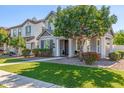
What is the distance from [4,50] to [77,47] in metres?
18.5

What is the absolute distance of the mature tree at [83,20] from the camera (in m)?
16.5

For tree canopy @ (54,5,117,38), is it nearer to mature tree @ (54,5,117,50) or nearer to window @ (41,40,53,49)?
mature tree @ (54,5,117,50)

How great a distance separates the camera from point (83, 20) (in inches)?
649

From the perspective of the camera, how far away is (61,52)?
1023 inches

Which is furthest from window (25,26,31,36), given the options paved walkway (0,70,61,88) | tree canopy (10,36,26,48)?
paved walkway (0,70,61,88)

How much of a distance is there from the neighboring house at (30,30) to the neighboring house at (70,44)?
12.4ft

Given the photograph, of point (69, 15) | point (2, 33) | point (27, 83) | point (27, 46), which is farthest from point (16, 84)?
point (2, 33)

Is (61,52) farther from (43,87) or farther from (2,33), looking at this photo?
(43,87)

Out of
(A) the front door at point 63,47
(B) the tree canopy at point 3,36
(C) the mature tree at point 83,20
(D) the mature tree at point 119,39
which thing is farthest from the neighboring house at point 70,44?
(D) the mature tree at point 119,39

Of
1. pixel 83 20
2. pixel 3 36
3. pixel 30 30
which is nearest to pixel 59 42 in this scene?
pixel 83 20

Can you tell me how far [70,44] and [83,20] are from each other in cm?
797

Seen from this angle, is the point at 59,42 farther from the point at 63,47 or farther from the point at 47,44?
the point at 47,44

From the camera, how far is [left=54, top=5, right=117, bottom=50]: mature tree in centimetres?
1650

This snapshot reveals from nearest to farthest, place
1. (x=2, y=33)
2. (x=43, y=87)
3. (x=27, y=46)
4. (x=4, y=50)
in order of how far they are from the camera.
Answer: (x=43, y=87) < (x=27, y=46) < (x=2, y=33) < (x=4, y=50)
